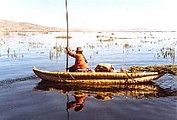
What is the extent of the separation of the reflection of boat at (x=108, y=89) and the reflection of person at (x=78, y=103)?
569 millimetres

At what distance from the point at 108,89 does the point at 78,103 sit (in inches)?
113

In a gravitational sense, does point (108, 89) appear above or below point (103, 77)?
below

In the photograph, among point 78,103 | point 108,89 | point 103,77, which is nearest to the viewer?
point 78,103

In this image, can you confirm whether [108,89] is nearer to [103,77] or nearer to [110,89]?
[110,89]

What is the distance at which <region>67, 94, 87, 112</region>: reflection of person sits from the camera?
12.0 meters

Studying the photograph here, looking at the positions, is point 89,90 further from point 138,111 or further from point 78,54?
point 138,111

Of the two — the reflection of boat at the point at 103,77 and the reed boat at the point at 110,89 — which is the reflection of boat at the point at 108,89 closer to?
the reed boat at the point at 110,89

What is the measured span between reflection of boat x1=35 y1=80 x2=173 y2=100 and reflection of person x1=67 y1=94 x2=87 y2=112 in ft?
1.87

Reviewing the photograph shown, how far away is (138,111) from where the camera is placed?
11.4m

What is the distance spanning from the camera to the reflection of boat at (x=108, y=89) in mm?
14195

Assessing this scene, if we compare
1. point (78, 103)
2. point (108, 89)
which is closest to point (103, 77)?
point (108, 89)

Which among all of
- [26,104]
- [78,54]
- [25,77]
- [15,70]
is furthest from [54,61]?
[26,104]

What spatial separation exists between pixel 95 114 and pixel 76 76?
492 cm

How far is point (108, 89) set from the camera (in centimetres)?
1520
